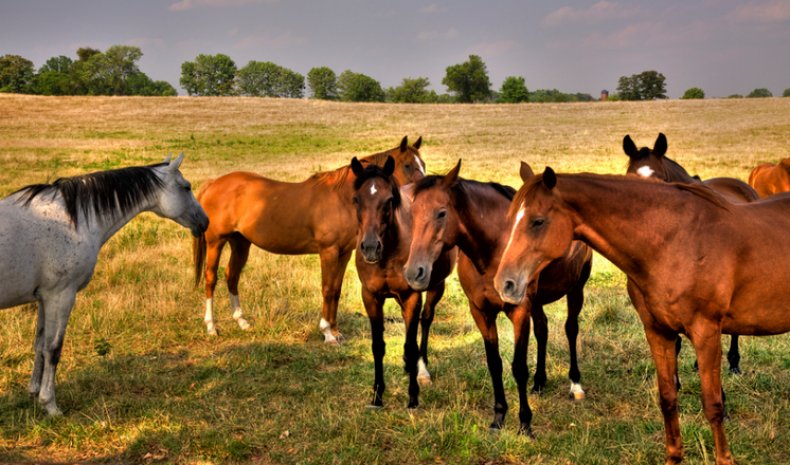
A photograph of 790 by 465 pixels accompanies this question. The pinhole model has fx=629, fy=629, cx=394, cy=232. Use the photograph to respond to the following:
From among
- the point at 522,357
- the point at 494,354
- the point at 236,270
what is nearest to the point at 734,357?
the point at 522,357

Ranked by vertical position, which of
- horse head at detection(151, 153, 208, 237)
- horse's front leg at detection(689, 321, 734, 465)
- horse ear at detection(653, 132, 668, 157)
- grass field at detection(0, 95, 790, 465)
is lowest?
grass field at detection(0, 95, 790, 465)

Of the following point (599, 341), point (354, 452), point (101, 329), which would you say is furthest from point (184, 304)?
point (599, 341)

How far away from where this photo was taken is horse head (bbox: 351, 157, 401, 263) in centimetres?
520

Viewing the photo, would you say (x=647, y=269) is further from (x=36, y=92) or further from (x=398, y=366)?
(x=36, y=92)

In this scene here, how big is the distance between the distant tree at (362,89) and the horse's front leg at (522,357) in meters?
99.0

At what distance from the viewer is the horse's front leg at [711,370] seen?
3.60 metres

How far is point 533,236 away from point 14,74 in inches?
3619

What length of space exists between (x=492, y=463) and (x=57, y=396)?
3.93 meters

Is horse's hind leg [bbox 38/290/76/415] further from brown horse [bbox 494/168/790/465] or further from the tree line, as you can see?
the tree line

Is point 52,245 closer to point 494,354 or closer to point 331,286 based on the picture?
point 331,286

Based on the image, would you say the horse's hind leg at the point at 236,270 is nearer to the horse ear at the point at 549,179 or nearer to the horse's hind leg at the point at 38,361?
the horse's hind leg at the point at 38,361

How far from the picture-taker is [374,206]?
5.28 m

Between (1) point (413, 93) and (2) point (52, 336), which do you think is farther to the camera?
(1) point (413, 93)

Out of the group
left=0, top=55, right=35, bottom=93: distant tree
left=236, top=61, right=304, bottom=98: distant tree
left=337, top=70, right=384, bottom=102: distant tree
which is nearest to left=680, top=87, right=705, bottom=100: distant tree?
left=337, top=70, right=384, bottom=102: distant tree
